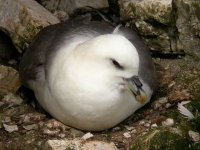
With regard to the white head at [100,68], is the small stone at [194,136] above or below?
below

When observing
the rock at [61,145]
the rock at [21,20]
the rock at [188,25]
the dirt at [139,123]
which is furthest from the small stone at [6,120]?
the rock at [188,25]

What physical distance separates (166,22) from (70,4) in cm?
101

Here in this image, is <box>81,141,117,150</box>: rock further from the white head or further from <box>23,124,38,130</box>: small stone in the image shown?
<box>23,124,38,130</box>: small stone

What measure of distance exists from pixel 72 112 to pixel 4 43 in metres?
1.50

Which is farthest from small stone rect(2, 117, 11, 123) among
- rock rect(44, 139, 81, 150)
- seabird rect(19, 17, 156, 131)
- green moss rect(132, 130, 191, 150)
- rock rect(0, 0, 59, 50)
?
green moss rect(132, 130, 191, 150)

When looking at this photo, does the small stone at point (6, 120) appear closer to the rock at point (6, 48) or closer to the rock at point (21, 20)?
the rock at point (21, 20)

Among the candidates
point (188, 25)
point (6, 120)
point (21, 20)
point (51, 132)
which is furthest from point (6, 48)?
point (188, 25)

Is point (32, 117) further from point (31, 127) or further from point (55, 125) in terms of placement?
point (55, 125)

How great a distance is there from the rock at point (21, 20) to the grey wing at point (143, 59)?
0.81m

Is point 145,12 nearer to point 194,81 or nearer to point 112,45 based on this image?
point 194,81

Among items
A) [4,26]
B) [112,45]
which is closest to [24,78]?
[4,26]

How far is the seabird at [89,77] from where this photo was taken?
4383mm

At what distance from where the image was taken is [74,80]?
445cm

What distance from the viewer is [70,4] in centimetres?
Result: 590
